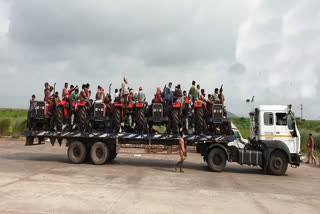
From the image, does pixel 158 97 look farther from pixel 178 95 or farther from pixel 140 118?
pixel 140 118

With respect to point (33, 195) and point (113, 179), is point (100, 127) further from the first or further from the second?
point (33, 195)

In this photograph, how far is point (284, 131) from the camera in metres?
11.7

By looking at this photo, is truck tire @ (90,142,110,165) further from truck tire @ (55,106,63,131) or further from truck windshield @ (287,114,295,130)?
truck windshield @ (287,114,295,130)

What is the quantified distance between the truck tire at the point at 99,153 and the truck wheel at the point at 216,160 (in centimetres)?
459

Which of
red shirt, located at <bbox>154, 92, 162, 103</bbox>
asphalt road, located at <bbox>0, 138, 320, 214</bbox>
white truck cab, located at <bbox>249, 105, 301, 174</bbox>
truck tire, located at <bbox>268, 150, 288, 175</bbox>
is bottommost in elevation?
asphalt road, located at <bbox>0, 138, 320, 214</bbox>

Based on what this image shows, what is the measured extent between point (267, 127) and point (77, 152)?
856cm

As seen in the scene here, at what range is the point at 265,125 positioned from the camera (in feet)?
38.9

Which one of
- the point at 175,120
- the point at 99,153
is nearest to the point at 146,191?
the point at 175,120

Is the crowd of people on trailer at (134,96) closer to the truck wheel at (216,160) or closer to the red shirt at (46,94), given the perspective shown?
the red shirt at (46,94)

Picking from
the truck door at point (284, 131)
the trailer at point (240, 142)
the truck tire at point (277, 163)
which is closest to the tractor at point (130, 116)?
the trailer at point (240, 142)

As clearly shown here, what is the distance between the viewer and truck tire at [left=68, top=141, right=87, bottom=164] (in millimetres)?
12805

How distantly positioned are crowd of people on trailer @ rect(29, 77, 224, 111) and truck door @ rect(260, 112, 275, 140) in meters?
1.94

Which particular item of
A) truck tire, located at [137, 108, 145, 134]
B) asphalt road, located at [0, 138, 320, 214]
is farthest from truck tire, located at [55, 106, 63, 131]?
truck tire, located at [137, 108, 145, 134]

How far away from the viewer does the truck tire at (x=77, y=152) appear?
12805mm
